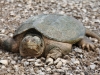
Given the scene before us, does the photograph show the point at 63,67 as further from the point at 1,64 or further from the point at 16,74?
the point at 1,64

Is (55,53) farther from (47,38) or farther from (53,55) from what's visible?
(47,38)

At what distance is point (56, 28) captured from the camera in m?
2.62

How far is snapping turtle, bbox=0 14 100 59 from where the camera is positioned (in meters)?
2.44

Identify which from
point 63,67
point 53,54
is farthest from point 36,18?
point 63,67

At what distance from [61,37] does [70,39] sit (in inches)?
4.1

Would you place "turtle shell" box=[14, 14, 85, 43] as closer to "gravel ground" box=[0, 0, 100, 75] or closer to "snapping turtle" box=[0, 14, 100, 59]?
"snapping turtle" box=[0, 14, 100, 59]

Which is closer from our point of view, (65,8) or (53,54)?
(53,54)

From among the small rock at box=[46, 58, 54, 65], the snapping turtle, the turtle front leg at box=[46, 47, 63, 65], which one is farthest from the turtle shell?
the small rock at box=[46, 58, 54, 65]

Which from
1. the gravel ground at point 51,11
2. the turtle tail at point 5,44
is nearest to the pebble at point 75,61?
the gravel ground at point 51,11

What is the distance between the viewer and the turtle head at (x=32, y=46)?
2373 mm

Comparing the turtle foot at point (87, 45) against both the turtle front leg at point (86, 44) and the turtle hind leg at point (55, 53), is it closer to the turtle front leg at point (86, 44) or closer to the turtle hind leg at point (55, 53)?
the turtle front leg at point (86, 44)

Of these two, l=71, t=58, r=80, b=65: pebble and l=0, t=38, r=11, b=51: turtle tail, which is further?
l=0, t=38, r=11, b=51: turtle tail

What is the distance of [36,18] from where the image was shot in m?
2.74

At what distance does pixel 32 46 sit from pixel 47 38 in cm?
21
